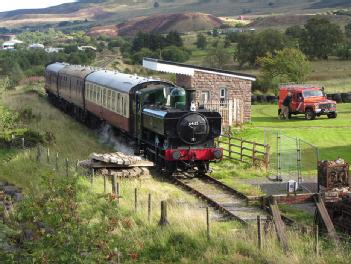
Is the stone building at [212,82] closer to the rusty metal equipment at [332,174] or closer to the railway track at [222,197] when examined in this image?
the railway track at [222,197]

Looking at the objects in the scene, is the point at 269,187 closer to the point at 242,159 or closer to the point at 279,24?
the point at 242,159

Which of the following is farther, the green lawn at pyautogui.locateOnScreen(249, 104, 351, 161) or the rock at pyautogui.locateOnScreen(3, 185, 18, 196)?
the green lawn at pyautogui.locateOnScreen(249, 104, 351, 161)

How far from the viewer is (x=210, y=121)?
76.1ft

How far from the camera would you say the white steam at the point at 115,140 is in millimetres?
28817

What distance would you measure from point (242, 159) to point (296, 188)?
583cm

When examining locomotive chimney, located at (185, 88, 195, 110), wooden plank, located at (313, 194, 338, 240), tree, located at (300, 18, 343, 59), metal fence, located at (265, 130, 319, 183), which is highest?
locomotive chimney, located at (185, 88, 195, 110)

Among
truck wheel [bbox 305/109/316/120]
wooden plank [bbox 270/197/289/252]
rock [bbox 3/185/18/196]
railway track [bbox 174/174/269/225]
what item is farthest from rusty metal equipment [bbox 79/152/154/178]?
truck wheel [bbox 305/109/316/120]

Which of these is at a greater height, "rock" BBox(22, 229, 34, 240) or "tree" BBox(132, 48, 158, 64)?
"rock" BBox(22, 229, 34, 240)

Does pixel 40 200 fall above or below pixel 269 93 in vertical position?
above

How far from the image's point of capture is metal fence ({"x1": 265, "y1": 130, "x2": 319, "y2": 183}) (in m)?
23.2

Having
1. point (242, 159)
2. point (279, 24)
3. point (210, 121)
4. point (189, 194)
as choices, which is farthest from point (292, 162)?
point (279, 24)

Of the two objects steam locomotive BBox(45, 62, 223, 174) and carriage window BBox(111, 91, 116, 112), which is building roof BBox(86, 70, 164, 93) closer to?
steam locomotive BBox(45, 62, 223, 174)

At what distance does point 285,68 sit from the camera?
201 ft

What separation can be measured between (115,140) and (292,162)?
9394 mm
